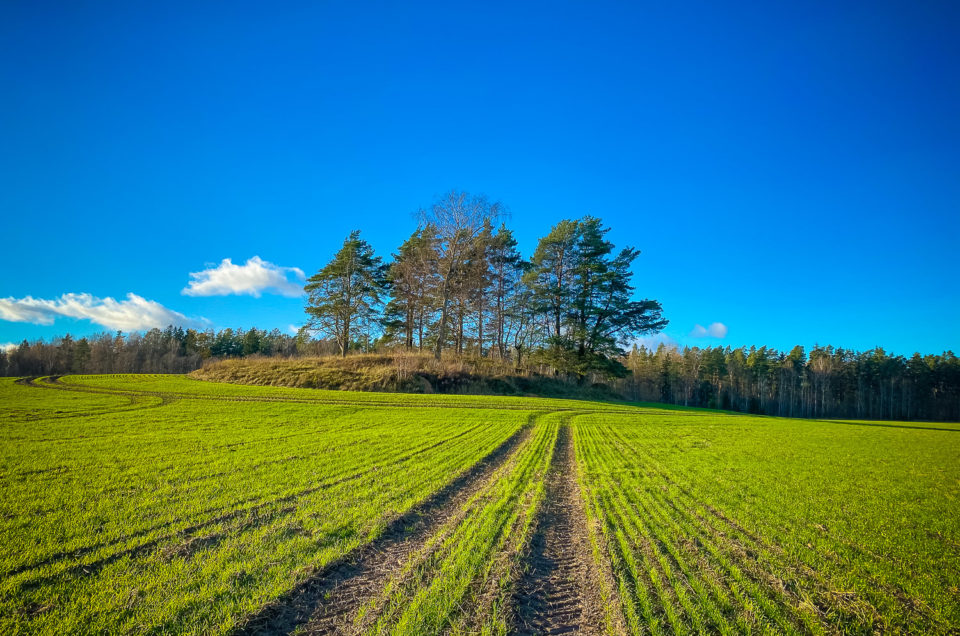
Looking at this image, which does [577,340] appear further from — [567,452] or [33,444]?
[33,444]

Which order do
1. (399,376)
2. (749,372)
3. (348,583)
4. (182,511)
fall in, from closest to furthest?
(348,583), (182,511), (399,376), (749,372)

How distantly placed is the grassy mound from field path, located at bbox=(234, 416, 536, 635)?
30855 mm

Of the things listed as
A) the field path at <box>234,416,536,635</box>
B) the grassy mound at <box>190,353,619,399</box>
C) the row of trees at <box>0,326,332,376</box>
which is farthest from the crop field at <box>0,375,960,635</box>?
the row of trees at <box>0,326,332,376</box>

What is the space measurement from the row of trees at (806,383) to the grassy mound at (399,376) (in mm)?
38607

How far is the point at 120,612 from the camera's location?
388 cm

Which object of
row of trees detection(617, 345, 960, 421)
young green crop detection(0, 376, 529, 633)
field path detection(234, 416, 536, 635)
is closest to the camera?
field path detection(234, 416, 536, 635)

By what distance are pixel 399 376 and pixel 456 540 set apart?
32.4 metres

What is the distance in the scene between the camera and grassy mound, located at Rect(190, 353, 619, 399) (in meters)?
37.6

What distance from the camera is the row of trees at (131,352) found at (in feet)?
246

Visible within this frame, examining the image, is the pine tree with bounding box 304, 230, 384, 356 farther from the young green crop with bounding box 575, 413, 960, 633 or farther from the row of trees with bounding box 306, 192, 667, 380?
the young green crop with bounding box 575, 413, 960, 633

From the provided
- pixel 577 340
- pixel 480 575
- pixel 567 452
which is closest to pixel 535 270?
pixel 577 340

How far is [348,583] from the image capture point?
15.8 feet

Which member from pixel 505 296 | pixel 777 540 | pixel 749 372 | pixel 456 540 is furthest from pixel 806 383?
pixel 456 540

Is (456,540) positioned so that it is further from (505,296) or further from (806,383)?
(806,383)
